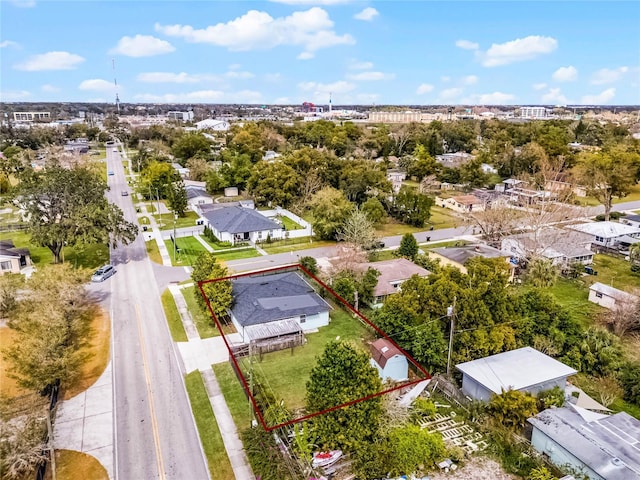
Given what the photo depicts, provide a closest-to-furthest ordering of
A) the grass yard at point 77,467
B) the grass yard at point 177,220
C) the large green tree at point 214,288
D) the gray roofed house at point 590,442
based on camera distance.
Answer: the gray roofed house at point 590,442, the grass yard at point 77,467, the large green tree at point 214,288, the grass yard at point 177,220

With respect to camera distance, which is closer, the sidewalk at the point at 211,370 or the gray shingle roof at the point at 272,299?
the sidewalk at the point at 211,370

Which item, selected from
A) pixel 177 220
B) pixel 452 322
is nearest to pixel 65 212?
pixel 177 220

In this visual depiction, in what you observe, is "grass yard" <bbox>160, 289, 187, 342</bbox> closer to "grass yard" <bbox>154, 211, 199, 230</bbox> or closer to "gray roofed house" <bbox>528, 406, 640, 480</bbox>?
"gray roofed house" <bbox>528, 406, 640, 480</bbox>

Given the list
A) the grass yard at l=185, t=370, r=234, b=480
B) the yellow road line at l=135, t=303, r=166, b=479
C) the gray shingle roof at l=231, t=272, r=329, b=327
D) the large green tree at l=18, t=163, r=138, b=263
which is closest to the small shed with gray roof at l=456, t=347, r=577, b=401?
the gray shingle roof at l=231, t=272, r=329, b=327

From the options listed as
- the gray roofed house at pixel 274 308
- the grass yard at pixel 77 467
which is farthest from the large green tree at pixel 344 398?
the gray roofed house at pixel 274 308

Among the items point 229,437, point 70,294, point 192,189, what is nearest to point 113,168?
point 192,189

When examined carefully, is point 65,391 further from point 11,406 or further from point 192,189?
point 192,189

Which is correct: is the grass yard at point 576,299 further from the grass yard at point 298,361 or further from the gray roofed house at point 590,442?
the grass yard at point 298,361
